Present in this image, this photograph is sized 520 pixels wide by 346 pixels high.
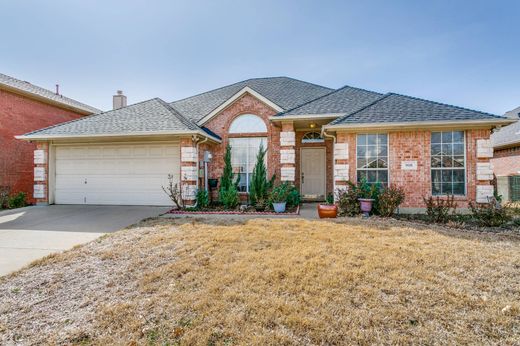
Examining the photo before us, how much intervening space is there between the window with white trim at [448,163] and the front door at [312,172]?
4.45 meters

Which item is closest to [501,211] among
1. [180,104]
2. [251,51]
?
[251,51]

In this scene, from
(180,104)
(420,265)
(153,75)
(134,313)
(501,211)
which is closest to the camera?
(134,313)

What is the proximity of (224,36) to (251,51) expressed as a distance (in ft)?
6.23

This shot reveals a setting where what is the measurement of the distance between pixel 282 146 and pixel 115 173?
7.40 metres

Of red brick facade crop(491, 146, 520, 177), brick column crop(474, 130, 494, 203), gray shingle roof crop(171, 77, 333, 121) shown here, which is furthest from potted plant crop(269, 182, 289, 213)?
red brick facade crop(491, 146, 520, 177)

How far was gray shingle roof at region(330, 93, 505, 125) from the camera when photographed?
8426 mm

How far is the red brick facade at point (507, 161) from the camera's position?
563 inches

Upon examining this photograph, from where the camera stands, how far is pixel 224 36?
448 inches

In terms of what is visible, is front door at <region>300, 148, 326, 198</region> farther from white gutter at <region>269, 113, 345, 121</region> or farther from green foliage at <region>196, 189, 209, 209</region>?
green foliage at <region>196, 189, 209, 209</region>

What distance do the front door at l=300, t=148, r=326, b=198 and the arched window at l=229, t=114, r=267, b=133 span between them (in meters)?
2.45

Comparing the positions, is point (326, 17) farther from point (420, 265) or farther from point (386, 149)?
point (420, 265)

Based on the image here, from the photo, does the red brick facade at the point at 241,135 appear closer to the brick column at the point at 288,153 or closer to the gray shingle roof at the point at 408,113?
the brick column at the point at 288,153

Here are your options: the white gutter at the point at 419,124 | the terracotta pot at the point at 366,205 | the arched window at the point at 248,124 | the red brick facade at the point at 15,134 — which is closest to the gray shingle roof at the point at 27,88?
the red brick facade at the point at 15,134

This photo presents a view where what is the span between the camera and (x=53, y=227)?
694 cm
